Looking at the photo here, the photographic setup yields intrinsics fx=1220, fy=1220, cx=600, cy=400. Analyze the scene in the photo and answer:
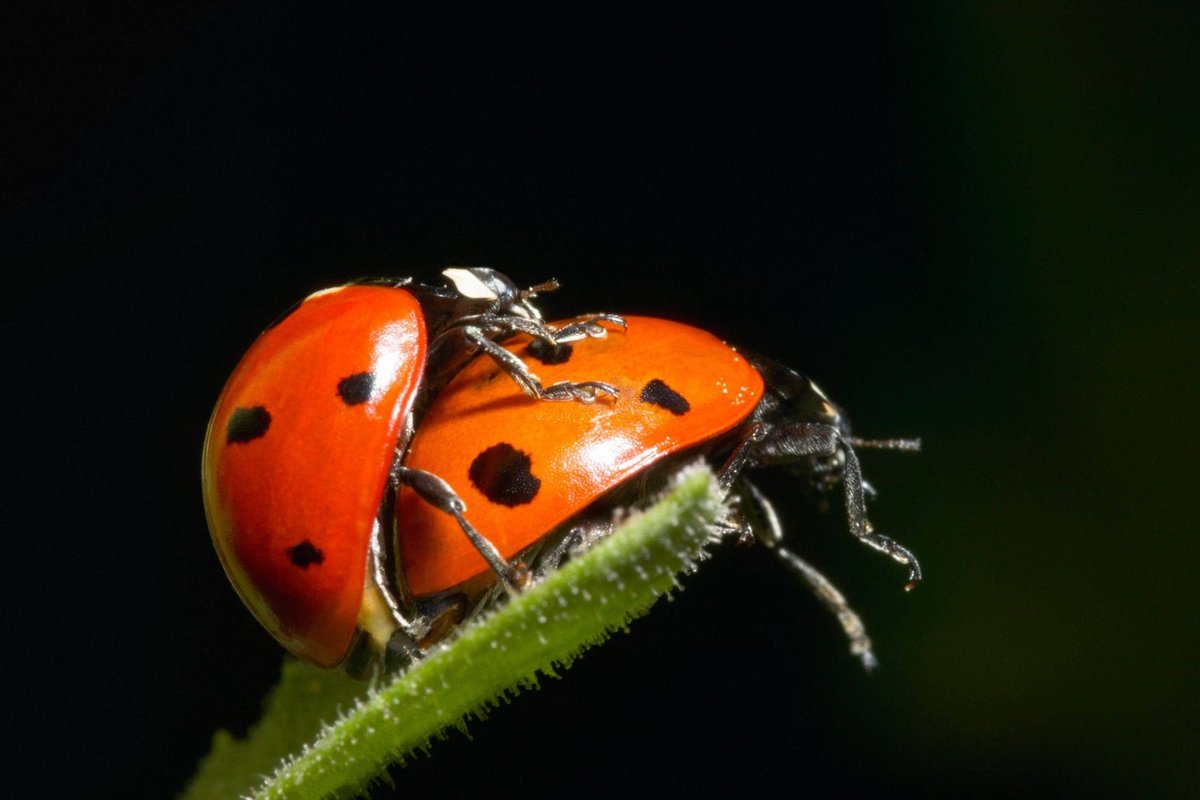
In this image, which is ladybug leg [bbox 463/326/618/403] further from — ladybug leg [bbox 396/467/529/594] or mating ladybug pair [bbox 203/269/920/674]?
ladybug leg [bbox 396/467/529/594]

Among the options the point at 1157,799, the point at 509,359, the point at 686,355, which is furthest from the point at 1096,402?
the point at 509,359

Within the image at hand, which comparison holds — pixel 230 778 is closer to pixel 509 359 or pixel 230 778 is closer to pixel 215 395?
pixel 509 359

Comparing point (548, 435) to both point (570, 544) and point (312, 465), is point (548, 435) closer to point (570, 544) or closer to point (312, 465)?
point (570, 544)

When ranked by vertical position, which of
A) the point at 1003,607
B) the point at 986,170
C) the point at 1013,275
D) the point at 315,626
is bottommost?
the point at 1003,607

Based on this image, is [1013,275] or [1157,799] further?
[1013,275]

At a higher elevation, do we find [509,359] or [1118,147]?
[1118,147]

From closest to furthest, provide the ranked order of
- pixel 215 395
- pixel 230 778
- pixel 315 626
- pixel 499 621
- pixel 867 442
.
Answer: pixel 499 621 → pixel 315 626 → pixel 230 778 → pixel 867 442 → pixel 215 395
